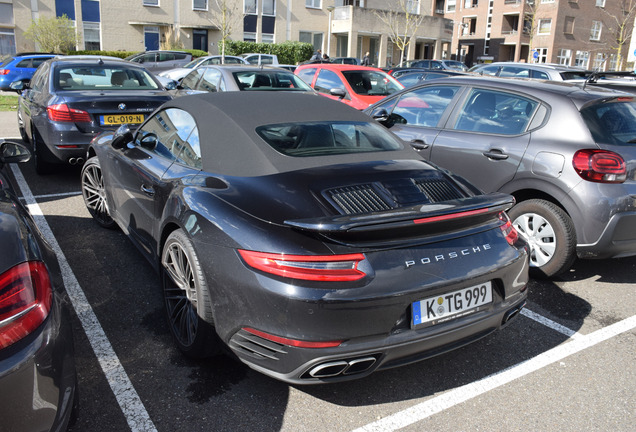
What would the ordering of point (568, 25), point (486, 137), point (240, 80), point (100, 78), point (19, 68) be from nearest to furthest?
point (486, 137), point (100, 78), point (240, 80), point (19, 68), point (568, 25)

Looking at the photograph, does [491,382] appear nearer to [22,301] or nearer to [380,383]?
[380,383]

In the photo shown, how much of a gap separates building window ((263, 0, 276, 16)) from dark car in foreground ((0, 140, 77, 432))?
4051 cm

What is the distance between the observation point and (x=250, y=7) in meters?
39.1

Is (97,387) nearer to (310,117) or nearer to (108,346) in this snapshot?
(108,346)

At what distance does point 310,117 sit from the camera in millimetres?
3658

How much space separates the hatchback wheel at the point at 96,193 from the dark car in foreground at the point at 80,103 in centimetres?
134

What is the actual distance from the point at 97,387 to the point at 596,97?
4355mm

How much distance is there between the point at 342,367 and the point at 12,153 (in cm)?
250

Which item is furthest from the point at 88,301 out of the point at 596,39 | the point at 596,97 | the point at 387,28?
the point at 596,39

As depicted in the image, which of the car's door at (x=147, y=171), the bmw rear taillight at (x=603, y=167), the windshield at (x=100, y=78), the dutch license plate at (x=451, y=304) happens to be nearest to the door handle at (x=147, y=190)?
the car's door at (x=147, y=171)

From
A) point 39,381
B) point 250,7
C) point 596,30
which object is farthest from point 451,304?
point 596,30

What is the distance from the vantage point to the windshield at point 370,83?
1089cm

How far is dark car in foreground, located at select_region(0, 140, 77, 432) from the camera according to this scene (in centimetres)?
186

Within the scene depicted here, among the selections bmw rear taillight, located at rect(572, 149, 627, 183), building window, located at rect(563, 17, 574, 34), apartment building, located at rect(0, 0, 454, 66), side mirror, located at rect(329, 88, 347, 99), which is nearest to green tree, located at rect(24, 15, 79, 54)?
apartment building, located at rect(0, 0, 454, 66)
